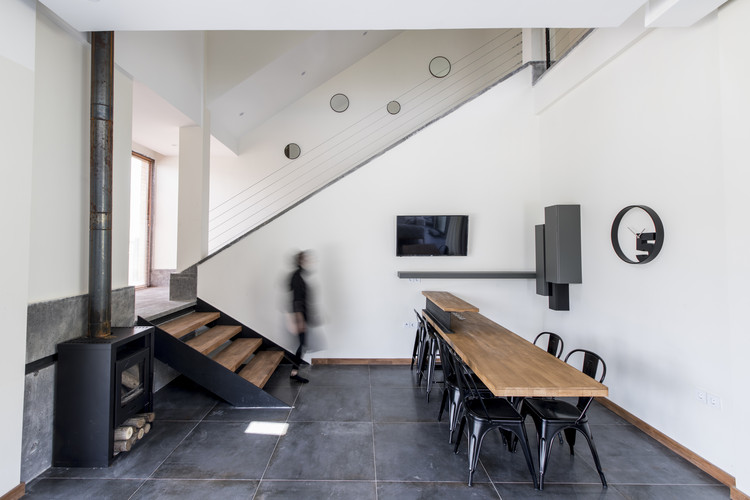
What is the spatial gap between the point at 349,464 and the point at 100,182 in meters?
2.90

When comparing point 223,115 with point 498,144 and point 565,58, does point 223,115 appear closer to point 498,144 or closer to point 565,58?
point 498,144

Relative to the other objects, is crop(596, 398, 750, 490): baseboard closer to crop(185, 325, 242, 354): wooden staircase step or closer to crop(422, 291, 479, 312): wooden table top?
crop(422, 291, 479, 312): wooden table top

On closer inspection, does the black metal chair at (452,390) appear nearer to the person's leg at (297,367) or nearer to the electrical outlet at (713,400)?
the electrical outlet at (713,400)

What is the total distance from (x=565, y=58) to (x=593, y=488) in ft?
14.1

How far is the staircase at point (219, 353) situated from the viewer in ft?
11.4

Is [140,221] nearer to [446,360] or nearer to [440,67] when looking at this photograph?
[446,360]

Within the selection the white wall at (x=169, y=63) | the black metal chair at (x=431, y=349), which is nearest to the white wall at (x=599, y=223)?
the black metal chair at (x=431, y=349)

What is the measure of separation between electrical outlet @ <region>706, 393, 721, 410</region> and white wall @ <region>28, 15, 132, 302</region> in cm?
480

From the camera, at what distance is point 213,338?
4.14 meters

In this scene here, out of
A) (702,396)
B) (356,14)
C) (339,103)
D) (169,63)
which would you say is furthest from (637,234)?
(339,103)

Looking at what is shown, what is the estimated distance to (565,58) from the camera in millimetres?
4145

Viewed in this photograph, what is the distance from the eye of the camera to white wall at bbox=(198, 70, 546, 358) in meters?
4.83

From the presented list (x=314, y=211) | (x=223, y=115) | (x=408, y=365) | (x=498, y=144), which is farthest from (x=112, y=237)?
(x=498, y=144)

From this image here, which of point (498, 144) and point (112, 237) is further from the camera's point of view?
point (498, 144)
